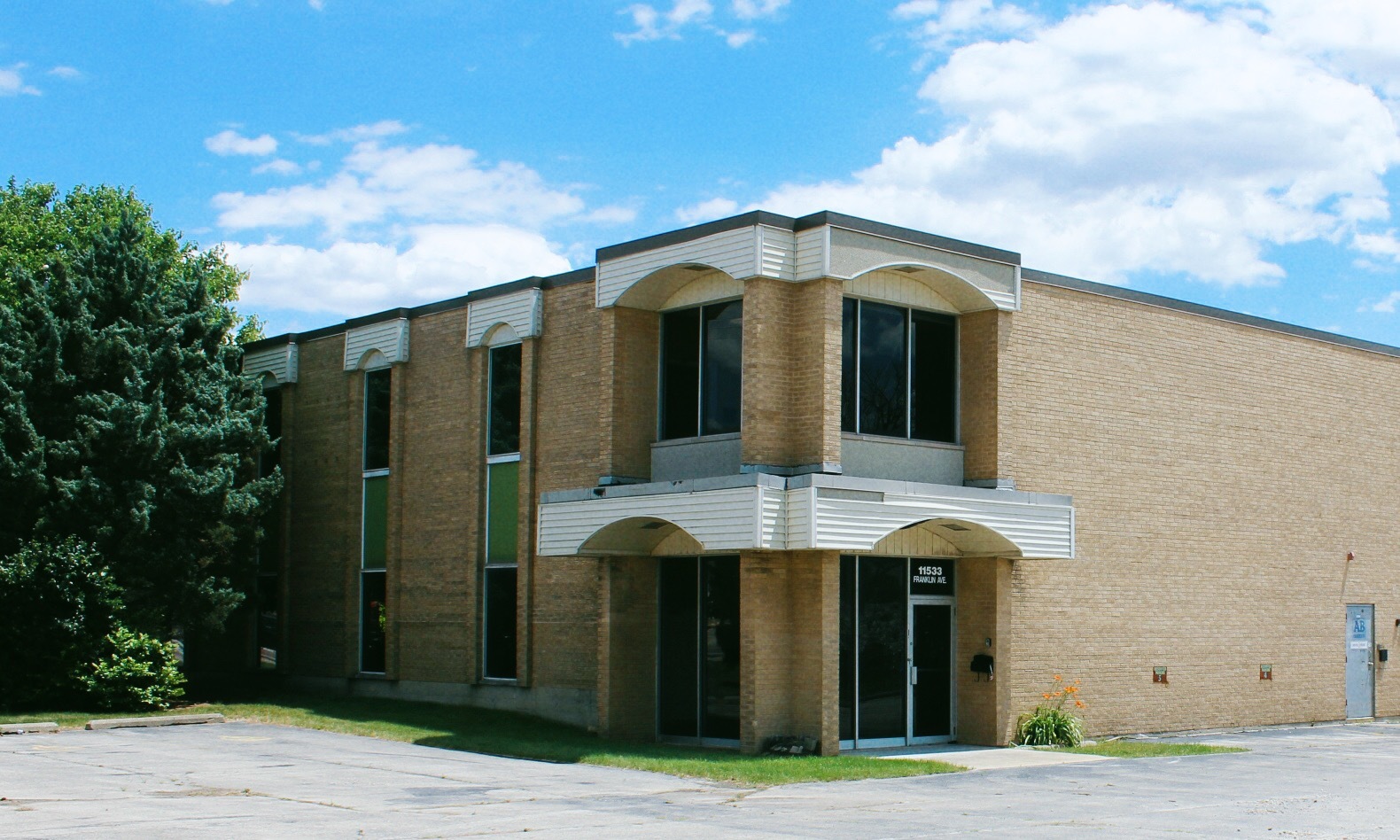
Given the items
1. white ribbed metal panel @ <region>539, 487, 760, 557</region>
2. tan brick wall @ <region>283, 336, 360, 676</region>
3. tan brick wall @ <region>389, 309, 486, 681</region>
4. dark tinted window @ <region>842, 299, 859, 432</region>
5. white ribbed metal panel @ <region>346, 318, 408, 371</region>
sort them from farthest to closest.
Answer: tan brick wall @ <region>283, 336, 360, 676</region>
white ribbed metal panel @ <region>346, 318, 408, 371</region>
tan brick wall @ <region>389, 309, 486, 681</region>
dark tinted window @ <region>842, 299, 859, 432</region>
white ribbed metal panel @ <region>539, 487, 760, 557</region>

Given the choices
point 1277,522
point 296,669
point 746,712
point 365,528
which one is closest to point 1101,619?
point 1277,522

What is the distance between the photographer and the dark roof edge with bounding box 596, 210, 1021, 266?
2047cm

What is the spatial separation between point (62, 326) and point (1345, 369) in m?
23.8

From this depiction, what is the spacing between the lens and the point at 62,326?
26672mm

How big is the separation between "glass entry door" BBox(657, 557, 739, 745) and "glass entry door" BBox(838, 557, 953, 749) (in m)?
1.66

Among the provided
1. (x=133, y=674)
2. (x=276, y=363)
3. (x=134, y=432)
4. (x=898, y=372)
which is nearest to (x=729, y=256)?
(x=898, y=372)

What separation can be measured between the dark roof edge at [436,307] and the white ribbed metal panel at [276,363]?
0.37ft

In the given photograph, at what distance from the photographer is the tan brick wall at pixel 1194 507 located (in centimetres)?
2330

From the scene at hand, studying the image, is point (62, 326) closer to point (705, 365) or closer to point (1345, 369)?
point (705, 365)

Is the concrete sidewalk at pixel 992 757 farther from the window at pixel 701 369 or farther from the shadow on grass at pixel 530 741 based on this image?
the window at pixel 701 369

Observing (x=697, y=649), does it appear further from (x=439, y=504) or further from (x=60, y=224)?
(x=60, y=224)

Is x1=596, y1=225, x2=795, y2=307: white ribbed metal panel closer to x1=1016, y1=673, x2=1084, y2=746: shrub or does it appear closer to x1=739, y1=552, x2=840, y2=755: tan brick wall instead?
x1=739, y1=552, x2=840, y2=755: tan brick wall

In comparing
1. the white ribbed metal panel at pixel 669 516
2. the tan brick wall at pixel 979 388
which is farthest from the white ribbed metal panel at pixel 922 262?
the white ribbed metal panel at pixel 669 516

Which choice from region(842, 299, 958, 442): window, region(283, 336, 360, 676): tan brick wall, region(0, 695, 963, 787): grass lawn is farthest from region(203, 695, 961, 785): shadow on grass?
region(842, 299, 958, 442): window
